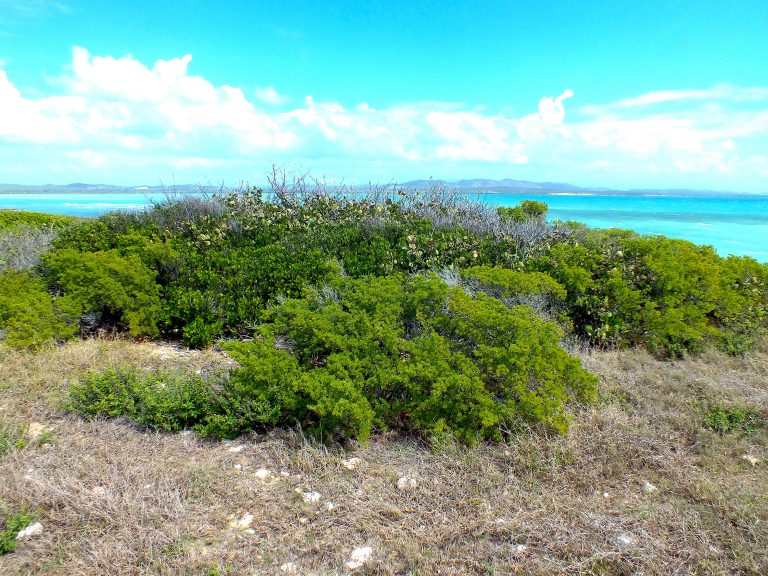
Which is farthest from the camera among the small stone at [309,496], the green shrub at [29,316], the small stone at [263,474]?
the green shrub at [29,316]

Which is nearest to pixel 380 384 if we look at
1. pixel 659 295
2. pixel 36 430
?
pixel 36 430

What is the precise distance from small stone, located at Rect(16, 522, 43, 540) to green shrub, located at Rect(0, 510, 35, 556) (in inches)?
0.7

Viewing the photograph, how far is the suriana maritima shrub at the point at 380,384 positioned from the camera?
11.7 feet

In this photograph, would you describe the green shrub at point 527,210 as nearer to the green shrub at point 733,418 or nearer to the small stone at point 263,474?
the green shrub at point 733,418

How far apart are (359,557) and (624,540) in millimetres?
1547

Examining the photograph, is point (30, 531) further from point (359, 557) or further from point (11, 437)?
point (359, 557)

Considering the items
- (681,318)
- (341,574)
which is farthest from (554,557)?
(681,318)

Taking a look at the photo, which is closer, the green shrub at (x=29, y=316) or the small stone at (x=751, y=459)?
the small stone at (x=751, y=459)

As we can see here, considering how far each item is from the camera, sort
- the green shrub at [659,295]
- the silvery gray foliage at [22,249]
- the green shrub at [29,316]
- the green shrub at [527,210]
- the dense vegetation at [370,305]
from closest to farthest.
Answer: the dense vegetation at [370,305] → the green shrub at [29,316] → the green shrub at [659,295] → the silvery gray foliage at [22,249] → the green shrub at [527,210]

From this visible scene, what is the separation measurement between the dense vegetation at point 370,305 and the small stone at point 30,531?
1.15 meters

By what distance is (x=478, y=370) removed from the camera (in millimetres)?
3820

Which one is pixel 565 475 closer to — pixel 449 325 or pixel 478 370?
pixel 478 370

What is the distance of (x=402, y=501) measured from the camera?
2998 millimetres

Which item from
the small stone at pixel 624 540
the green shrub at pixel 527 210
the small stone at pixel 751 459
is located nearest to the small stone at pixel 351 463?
the small stone at pixel 624 540
